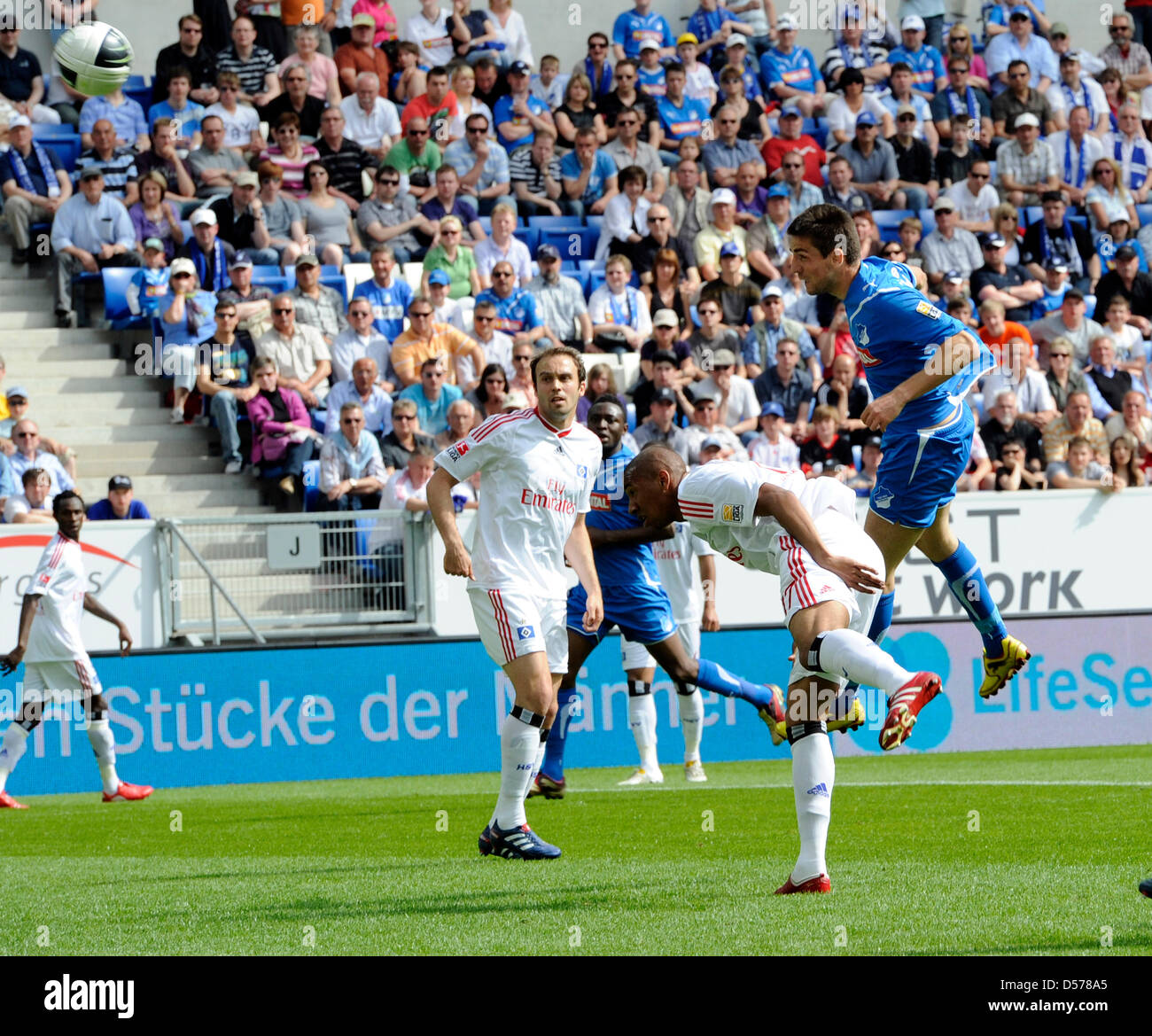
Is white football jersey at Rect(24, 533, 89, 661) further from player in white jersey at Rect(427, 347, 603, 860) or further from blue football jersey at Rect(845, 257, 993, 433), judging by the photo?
blue football jersey at Rect(845, 257, 993, 433)

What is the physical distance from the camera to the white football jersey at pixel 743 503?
6.98 metres

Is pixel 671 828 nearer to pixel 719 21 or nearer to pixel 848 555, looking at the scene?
pixel 848 555

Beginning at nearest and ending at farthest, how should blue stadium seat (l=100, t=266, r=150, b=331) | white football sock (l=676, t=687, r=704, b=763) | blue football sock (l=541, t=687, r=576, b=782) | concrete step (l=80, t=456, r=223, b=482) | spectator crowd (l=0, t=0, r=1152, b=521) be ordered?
1. blue football sock (l=541, t=687, r=576, b=782)
2. white football sock (l=676, t=687, r=704, b=763)
3. spectator crowd (l=0, t=0, r=1152, b=521)
4. concrete step (l=80, t=456, r=223, b=482)
5. blue stadium seat (l=100, t=266, r=150, b=331)

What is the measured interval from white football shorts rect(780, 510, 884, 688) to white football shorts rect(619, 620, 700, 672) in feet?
19.3

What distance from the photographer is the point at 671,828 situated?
9930 millimetres

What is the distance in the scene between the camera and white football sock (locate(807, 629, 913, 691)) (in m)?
6.41

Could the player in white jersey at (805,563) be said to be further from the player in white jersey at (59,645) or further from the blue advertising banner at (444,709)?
the blue advertising banner at (444,709)

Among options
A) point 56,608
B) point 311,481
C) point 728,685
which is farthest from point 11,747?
point 728,685

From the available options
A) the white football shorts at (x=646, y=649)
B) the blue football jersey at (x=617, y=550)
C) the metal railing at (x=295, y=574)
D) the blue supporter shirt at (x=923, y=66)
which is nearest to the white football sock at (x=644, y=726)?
the white football shorts at (x=646, y=649)

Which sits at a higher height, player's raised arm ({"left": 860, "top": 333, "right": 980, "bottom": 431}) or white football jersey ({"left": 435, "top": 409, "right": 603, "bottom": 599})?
player's raised arm ({"left": 860, "top": 333, "right": 980, "bottom": 431})

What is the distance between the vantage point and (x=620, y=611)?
1215 cm

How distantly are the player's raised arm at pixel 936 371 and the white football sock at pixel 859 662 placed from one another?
1.30 m

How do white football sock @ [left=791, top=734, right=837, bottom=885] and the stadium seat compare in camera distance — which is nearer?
white football sock @ [left=791, top=734, right=837, bottom=885]

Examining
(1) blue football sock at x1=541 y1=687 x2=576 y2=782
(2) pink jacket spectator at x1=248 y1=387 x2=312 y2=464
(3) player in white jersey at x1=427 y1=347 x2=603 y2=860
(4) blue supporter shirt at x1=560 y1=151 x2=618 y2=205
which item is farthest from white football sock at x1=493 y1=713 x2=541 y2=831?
(4) blue supporter shirt at x1=560 y1=151 x2=618 y2=205
